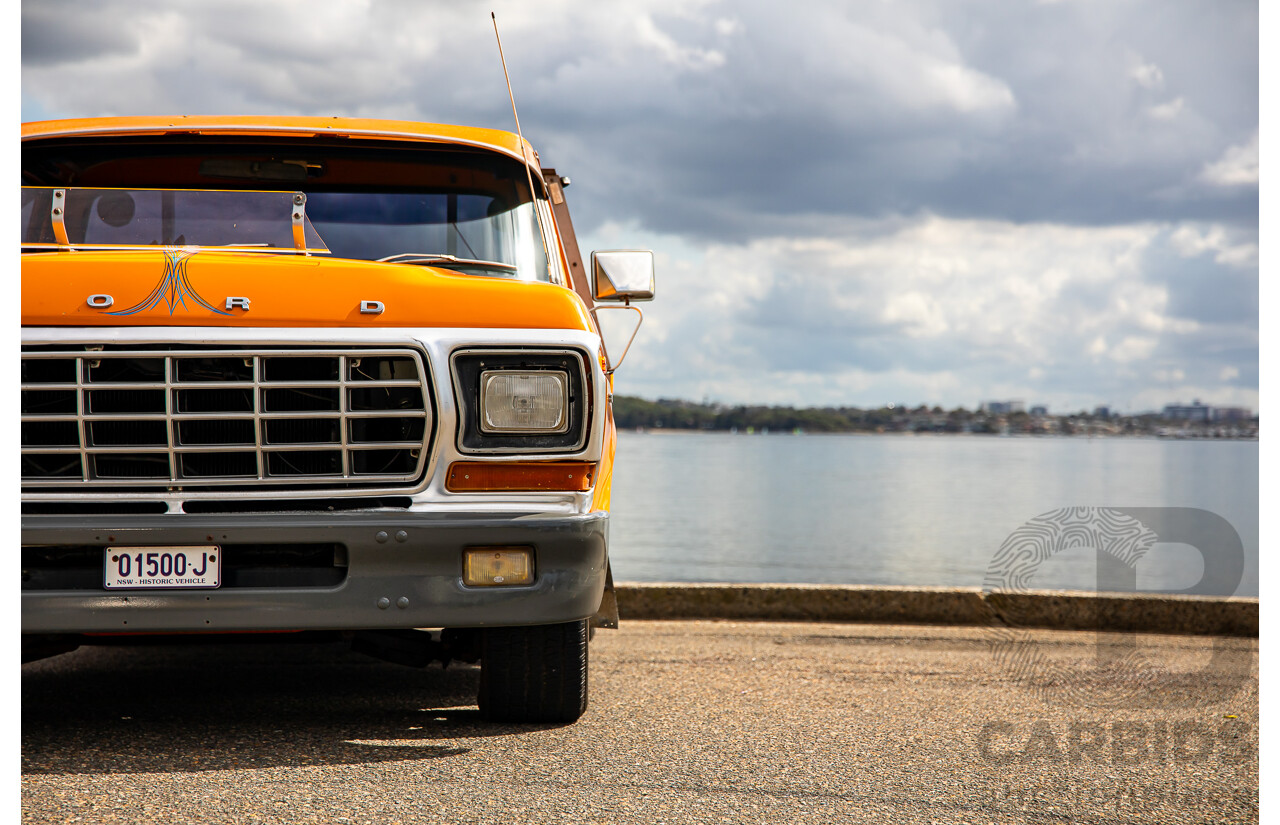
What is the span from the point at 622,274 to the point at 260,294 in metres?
1.98

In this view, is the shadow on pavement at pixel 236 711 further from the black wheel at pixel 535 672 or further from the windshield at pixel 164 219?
the windshield at pixel 164 219


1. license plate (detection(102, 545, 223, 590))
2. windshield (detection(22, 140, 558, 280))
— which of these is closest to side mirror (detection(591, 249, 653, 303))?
windshield (detection(22, 140, 558, 280))

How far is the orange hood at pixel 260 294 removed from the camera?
3473 mm

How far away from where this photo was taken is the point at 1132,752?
401 centimetres

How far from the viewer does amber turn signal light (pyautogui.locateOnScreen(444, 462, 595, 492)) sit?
3.64m

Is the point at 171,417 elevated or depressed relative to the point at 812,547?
elevated

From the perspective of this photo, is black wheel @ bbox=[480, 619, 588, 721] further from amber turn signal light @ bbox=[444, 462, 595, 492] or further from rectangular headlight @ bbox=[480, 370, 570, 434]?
rectangular headlight @ bbox=[480, 370, 570, 434]

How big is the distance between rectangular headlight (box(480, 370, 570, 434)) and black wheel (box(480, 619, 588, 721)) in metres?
0.89

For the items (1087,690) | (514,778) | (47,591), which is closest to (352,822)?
(514,778)

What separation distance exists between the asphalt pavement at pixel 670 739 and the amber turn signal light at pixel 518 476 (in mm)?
970

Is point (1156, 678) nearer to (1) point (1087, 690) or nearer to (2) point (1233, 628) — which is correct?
(1) point (1087, 690)

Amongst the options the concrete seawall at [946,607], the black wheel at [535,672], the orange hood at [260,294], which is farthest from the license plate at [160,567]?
the concrete seawall at [946,607]

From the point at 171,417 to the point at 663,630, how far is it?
401 cm
